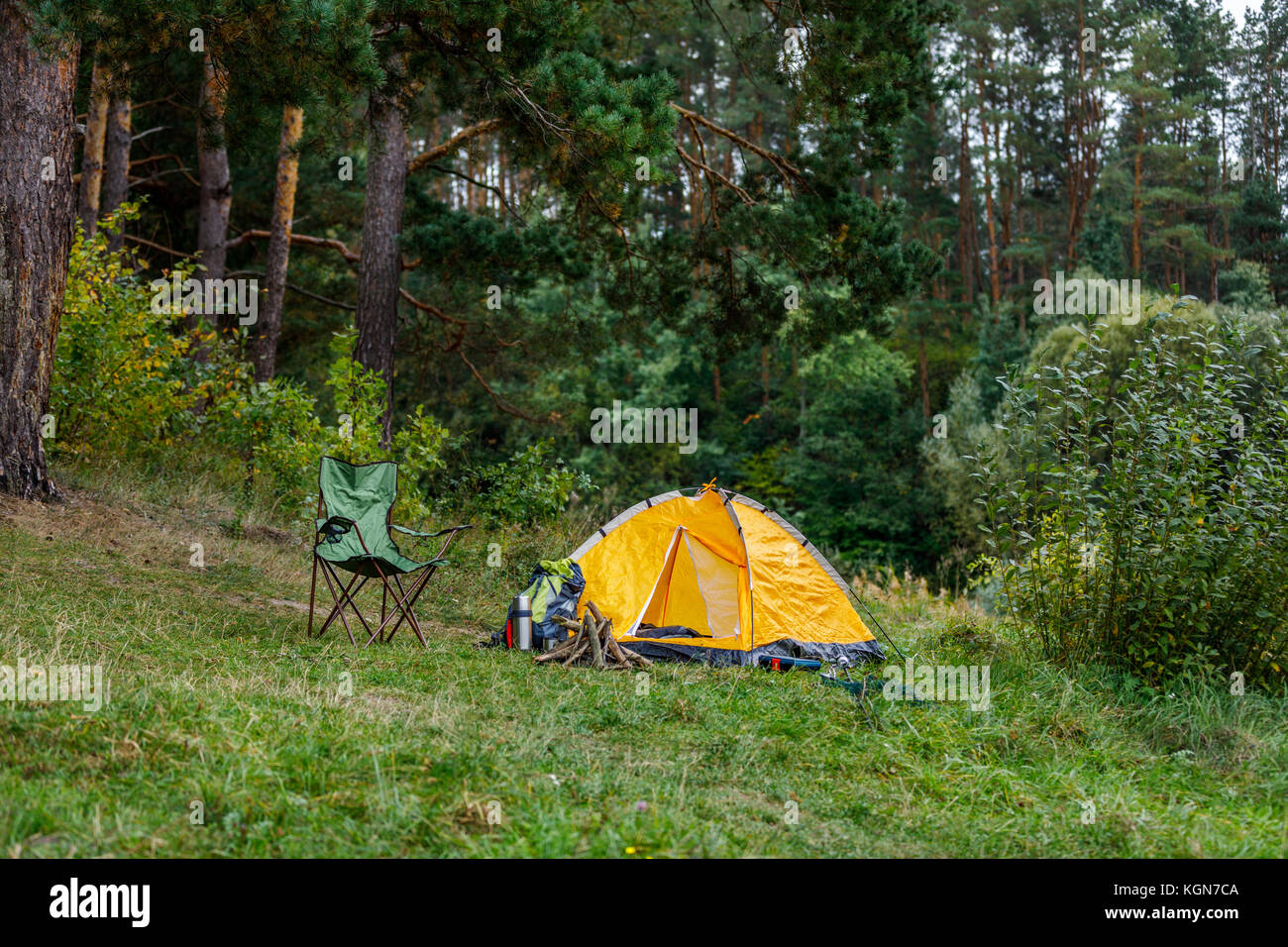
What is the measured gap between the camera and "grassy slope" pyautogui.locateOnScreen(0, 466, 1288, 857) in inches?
106

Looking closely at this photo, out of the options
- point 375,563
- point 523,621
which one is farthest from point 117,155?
point 523,621

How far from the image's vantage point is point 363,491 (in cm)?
618

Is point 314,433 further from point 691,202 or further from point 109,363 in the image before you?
point 691,202

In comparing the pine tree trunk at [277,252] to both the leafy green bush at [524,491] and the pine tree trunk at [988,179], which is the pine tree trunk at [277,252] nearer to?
the leafy green bush at [524,491]

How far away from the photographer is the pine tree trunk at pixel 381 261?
10312mm

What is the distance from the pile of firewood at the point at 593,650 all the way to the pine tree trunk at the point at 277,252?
8.64 meters

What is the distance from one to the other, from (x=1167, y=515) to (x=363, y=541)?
4.08m

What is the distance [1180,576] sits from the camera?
4898 mm

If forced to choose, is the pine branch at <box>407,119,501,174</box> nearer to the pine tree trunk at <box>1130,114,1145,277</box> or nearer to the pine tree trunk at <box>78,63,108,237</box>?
the pine tree trunk at <box>78,63,108,237</box>

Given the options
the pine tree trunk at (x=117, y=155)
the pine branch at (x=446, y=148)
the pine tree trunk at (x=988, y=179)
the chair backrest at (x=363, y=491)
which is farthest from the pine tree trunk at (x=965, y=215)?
the chair backrest at (x=363, y=491)

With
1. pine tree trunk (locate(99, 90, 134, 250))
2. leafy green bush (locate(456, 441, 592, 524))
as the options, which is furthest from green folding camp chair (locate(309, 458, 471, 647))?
pine tree trunk (locate(99, 90, 134, 250))
